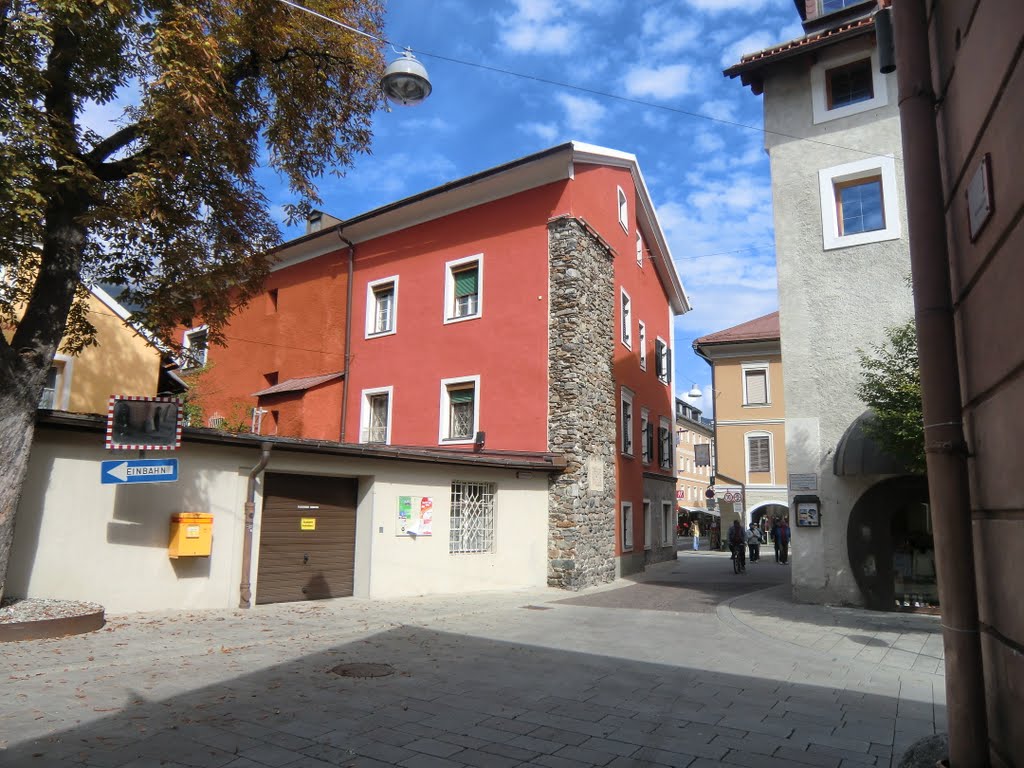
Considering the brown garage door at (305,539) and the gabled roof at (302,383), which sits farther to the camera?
the gabled roof at (302,383)

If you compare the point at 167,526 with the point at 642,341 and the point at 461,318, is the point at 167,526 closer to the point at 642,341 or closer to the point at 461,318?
the point at 461,318

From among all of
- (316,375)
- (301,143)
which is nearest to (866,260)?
(301,143)

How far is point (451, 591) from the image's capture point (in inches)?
574

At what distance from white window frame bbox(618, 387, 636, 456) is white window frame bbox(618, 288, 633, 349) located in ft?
4.90

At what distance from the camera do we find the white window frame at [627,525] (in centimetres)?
2011

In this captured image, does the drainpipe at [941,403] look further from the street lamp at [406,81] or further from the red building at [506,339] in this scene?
the red building at [506,339]

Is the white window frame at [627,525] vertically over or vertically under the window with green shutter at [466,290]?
under

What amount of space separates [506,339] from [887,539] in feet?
31.7

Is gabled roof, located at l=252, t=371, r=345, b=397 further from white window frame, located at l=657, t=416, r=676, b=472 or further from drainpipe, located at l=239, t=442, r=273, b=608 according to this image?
white window frame, located at l=657, t=416, r=676, b=472

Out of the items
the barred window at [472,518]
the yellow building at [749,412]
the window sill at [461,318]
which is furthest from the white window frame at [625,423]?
the yellow building at [749,412]

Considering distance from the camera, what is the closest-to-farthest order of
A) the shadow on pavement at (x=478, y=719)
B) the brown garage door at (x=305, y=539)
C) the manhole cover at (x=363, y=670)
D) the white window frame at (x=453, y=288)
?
the shadow on pavement at (x=478, y=719)
the manhole cover at (x=363, y=670)
the brown garage door at (x=305, y=539)
the white window frame at (x=453, y=288)

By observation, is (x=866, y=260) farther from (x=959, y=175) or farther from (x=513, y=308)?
(x=959, y=175)

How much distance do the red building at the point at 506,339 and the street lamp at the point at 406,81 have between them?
8.67m

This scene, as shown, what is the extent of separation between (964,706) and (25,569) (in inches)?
402
